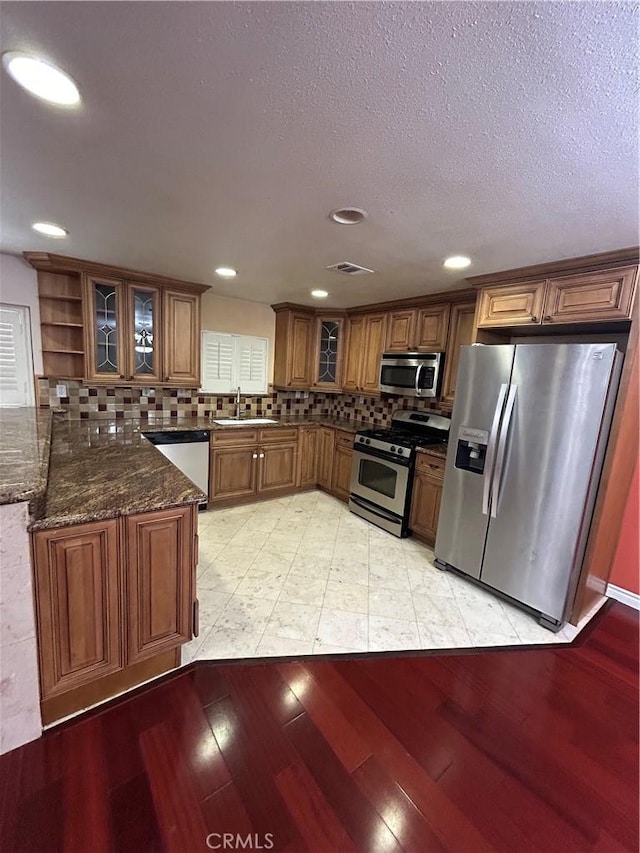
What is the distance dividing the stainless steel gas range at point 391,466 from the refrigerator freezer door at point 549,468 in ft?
3.30

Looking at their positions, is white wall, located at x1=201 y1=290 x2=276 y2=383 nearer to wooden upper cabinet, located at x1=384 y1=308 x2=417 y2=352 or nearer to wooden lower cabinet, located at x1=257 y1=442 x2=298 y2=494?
wooden lower cabinet, located at x1=257 y1=442 x2=298 y2=494

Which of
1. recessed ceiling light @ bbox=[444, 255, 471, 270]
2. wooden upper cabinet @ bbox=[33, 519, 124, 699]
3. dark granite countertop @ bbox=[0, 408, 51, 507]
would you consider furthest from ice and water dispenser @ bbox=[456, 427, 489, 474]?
dark granite countertop @ bbox=[0, 408, 51, 507]

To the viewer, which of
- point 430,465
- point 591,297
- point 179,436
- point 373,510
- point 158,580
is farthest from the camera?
point 373,510

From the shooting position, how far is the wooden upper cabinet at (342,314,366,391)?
424 cm

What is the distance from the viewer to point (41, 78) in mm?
A: 1033

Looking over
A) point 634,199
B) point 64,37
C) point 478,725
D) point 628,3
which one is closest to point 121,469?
point 64,37

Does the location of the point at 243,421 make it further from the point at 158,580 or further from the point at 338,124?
the point at 338,124

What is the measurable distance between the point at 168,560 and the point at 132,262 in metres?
A: 2.46

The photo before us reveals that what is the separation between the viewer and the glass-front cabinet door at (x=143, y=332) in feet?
10.8

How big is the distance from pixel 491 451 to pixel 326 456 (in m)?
2.30

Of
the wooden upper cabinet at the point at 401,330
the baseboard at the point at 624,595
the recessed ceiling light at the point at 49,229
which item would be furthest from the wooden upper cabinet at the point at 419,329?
the recessed ceiling light at the point at 49,229

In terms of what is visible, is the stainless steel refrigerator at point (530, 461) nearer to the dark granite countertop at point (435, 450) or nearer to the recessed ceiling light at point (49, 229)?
the dark granite countertop at point (435, 450)

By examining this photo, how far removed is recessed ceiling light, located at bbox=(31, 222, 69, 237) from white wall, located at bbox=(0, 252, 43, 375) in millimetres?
966

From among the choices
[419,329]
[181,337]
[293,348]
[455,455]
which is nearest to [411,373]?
[419,329]
